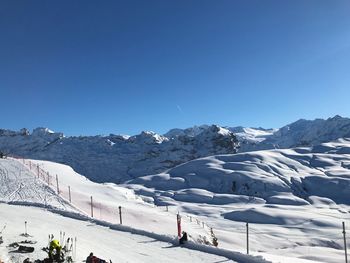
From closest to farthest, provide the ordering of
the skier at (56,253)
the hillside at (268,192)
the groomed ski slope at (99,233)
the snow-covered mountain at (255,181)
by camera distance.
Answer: the skier at (56,253)
the groomed ski slope at (99,233)
the hillside at (268,192)
the snow-covered mountain at (255,181)

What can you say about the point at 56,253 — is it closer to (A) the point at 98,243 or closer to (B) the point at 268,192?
(A) the point at 98,243

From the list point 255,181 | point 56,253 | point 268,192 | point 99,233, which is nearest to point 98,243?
point 99,233

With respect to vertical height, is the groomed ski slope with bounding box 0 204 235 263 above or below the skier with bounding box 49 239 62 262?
below

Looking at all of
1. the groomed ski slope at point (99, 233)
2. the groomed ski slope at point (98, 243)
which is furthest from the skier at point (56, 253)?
the groomed ski slope at point (99, 233)

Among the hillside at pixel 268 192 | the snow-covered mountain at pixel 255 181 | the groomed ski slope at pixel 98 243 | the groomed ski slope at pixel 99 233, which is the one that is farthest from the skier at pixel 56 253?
the snow-covered mountain at pixel 255 181

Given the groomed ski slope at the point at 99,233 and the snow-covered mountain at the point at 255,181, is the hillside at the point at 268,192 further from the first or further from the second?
the groomed ski slope at the point at 99,233

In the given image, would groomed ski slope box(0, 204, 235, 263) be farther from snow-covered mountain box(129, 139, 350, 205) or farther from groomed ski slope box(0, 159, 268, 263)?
snow-covered mountain box(129, 139, 350, 205)

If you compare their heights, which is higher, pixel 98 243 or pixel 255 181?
pixel 255 181

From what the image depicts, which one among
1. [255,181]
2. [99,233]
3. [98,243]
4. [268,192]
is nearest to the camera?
[98,243]

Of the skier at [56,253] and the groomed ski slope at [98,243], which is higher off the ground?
the skier at [56,253]

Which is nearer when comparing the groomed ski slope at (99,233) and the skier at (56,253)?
the skier at (56,253)

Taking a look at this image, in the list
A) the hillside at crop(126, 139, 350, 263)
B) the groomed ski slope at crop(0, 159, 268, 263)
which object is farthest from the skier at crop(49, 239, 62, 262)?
the hillside at crop(126, 139, 350, 263)

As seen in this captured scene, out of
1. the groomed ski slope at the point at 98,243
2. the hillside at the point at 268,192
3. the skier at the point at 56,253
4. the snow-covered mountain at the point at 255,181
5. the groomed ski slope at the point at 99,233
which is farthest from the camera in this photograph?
the snow-covered mountain at the point at 255,181

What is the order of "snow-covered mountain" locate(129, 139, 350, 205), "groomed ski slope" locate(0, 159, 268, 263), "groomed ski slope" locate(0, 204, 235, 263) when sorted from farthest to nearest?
"snow-covered mountain" locate(129, 139, 350, 205) → "groomed ski slope" locate(0, 159, 268, 263) → "groomed ski slope" locate(0, 204, 235, 263)
